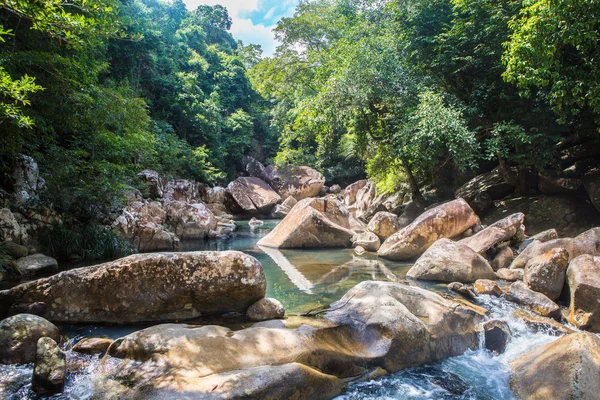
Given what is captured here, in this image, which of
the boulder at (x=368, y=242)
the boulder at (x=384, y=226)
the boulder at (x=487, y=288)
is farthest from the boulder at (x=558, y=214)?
the boulder at (x=487, y=288)

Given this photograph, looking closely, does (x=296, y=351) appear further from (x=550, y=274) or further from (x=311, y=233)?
(x=311, y=233)

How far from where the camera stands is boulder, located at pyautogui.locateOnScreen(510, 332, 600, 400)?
326 centimetres

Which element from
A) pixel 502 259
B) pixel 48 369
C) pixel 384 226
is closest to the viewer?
pixel 48 369

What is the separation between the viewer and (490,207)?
1287cm

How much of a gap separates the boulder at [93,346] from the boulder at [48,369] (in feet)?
1.34

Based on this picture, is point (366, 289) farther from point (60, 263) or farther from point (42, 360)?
point (60, 263)

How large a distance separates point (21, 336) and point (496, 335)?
610cm

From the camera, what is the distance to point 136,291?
476 centimetres

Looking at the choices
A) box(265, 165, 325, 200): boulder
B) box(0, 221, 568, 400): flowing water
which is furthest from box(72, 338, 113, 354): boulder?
box(265, 165, 325, 200): boulder

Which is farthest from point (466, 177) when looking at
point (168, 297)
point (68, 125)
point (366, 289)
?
point (68, 125)

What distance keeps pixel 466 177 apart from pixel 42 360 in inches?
643

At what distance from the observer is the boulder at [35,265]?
7113mm

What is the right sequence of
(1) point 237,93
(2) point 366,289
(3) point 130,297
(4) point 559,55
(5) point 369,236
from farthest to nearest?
(1) point 237,93, (5) point 369,236, (4) point 559,55, (2) point 366,289, (3) point 130,297

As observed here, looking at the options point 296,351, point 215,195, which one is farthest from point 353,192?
point 296,351
